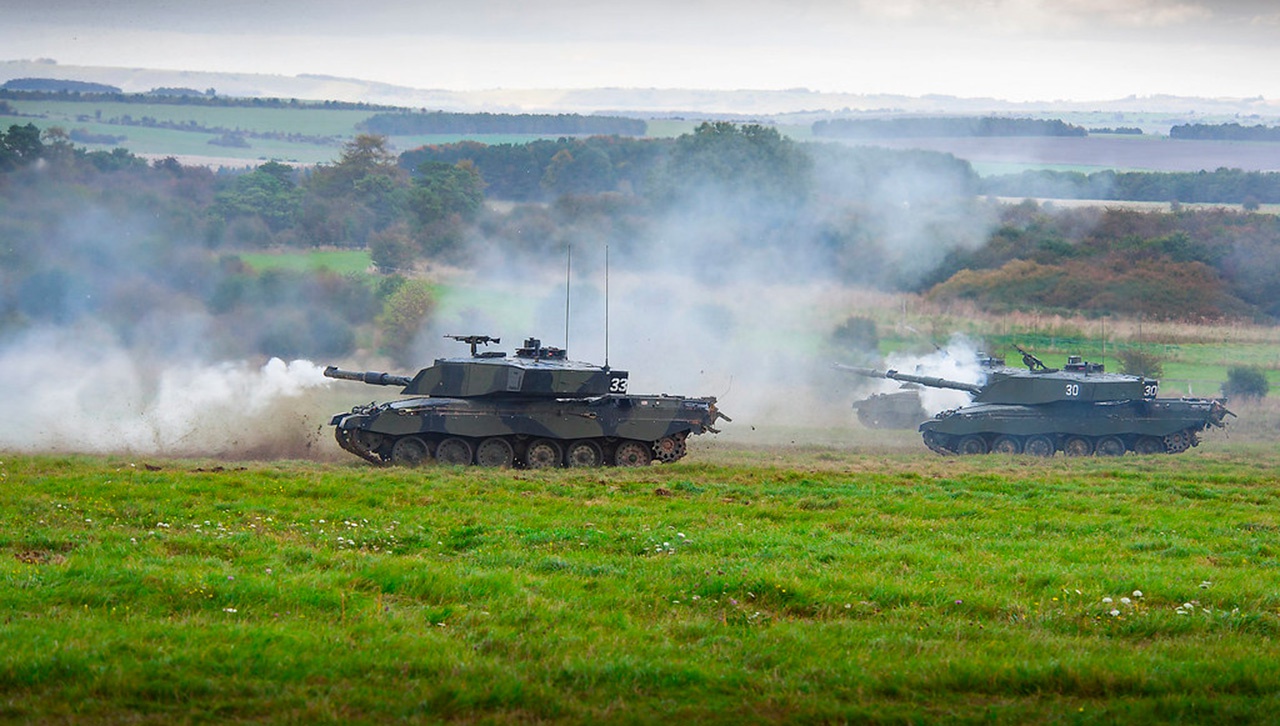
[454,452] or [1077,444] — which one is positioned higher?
[454,452]

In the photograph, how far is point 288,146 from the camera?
68.8 m

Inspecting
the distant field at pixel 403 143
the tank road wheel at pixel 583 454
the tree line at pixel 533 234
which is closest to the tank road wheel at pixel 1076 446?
the tank road wheel at pixel 583 454

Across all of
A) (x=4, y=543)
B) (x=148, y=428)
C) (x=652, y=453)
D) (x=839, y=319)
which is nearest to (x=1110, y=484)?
(x=652, y=453)

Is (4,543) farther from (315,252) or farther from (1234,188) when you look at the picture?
(1234,188)

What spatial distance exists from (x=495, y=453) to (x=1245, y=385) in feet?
82.5

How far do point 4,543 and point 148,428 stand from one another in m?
16.6

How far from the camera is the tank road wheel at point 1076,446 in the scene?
30.3 metres

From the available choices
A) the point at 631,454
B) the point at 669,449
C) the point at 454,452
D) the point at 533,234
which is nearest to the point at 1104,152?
the point at 533,234

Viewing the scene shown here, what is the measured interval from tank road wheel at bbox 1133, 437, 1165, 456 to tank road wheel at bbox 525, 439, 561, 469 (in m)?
14.1

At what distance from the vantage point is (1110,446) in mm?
30469

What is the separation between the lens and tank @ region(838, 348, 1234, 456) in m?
29.9

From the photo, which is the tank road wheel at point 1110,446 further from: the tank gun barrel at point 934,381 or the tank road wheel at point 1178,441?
the tank gun barrel at point 934,381

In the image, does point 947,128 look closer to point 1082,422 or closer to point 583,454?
point 1082,422

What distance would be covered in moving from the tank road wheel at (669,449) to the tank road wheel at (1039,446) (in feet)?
31.3
